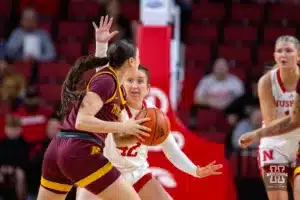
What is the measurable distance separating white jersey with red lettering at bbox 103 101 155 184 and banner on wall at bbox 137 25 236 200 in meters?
1.63

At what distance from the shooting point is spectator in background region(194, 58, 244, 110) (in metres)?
11.9

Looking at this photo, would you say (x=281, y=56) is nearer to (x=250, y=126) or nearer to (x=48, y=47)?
(x=250, y=126)

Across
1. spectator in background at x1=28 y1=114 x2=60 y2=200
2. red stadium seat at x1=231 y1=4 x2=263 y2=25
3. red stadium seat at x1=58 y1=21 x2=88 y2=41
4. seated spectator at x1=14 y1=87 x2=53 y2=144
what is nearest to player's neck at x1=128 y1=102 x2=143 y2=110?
spectator in background at x1=28 y1=114 x2=60 y2=200

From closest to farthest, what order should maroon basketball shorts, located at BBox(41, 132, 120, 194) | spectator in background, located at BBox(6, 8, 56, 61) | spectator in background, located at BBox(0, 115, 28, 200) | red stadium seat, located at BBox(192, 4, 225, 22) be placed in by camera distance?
maroon basketball shorts, located at BBox(41, 132, 120, 194) → spectator in background, located at BBox(0, 115, 28, 200) → spectator in background, located at BBox(6, 8, 56, 61) → red stadium seat, located at BBox(192, 4, 225, 22)

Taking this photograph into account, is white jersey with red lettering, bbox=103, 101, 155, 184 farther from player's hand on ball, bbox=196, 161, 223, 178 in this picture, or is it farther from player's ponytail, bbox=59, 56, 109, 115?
player's ponytail, bbox=59, 56, 109, 115

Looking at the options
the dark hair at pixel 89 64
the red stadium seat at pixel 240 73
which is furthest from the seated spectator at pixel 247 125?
the dark hair at pixel 89 64

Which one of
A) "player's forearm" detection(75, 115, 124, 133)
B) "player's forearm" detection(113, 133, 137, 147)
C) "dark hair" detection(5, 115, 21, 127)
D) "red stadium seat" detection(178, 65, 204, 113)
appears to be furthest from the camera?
"red stadium seat" detection(178, 65, 204, 113)

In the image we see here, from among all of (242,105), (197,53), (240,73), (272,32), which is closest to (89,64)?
(242,105)

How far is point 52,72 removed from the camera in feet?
40.4

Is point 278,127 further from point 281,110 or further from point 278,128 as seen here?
point 281,110

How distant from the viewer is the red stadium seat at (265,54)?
42.3 ft

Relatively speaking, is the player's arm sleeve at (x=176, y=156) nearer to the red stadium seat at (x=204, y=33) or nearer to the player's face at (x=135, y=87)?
the player's face at (x=135, y=87)

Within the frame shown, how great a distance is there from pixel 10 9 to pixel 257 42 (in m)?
3.59

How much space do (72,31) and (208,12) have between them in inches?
79.1
